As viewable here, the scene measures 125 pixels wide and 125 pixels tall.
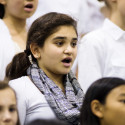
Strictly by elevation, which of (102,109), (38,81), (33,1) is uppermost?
(33,1)

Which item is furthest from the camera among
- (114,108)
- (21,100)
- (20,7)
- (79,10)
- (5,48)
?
(79,10)

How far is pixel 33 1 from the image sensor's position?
3.70 m

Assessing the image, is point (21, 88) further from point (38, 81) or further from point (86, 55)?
point (86, 55)

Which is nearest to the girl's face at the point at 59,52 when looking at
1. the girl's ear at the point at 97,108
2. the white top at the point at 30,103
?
the white top at the point at 30,103

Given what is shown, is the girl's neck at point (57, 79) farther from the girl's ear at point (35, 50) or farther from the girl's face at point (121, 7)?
the girl's face at point (121, 7)

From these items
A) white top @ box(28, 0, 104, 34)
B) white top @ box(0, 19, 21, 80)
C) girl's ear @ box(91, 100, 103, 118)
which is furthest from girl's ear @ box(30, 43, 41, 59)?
white top @ box(28, 0, 104, 34)

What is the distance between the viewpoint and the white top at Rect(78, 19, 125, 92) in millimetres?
3556

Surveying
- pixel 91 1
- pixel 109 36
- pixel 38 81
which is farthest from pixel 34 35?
pixel 91 1

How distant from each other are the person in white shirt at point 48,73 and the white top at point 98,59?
1.07 ft

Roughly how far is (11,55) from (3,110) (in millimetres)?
867

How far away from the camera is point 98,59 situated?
3.57 m

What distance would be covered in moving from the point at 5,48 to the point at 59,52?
564mm

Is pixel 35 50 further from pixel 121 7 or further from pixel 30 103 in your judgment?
pixel 121 7

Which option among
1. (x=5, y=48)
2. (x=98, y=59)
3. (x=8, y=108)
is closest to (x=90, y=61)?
(x=98, y=59)
